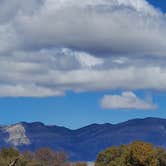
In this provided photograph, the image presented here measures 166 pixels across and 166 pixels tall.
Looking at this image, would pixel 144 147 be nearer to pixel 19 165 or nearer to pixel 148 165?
pixel 148 165

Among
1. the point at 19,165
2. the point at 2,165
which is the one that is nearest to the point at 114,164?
the point at 19,165

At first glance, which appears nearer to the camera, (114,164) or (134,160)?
(134,160)

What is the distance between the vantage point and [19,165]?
177000 mm

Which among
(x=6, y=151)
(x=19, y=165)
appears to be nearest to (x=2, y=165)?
(x=19, y=165)

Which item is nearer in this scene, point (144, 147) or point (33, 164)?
point (144, 147)

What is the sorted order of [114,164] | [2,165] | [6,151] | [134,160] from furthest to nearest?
[6,151] → [114,164] → [2,165] → [134,160]

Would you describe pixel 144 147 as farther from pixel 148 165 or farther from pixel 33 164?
pixel 33 164

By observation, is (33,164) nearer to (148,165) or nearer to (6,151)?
(6,151)

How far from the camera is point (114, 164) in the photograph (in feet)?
566

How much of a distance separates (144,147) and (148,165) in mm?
4922

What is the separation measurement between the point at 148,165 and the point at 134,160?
11.6ft

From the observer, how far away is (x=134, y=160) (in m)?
136

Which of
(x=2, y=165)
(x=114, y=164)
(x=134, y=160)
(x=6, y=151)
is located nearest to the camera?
(x=134, y=160)

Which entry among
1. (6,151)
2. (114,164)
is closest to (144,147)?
(114,164)
